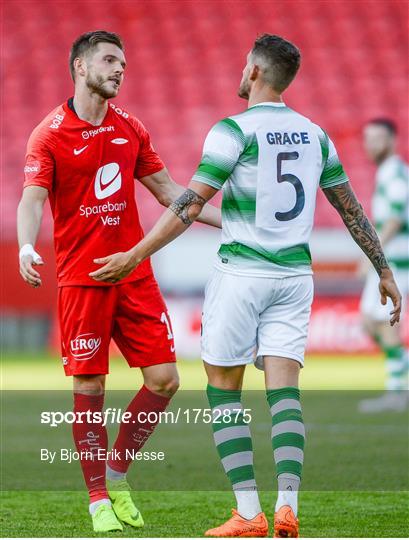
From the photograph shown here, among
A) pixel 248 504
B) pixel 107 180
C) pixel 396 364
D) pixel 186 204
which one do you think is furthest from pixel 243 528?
pixel 396 364

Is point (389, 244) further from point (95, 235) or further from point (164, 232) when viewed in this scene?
point (164, 232)

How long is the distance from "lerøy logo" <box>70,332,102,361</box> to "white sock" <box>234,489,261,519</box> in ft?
3.12

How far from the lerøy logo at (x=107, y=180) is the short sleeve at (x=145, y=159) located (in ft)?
0.89

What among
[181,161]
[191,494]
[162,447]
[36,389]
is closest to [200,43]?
[181,161]

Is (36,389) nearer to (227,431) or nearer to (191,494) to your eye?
(191,494)

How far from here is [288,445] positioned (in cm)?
454

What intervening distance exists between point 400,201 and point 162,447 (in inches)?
135

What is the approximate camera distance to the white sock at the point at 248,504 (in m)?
4.56

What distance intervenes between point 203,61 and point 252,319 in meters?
14.9

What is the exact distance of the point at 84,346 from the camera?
5.10 meters

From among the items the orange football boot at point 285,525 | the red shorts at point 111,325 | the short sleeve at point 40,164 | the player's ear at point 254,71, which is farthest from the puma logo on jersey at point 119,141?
the orange football boot at point 285,525

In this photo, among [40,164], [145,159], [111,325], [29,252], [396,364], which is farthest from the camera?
[396,364]

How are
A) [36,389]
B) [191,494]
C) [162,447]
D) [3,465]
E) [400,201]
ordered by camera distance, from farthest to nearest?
[36,389]
[400,201]
[162,447]
[3,465]
[191,494]

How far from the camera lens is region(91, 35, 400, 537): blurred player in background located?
4.54m
